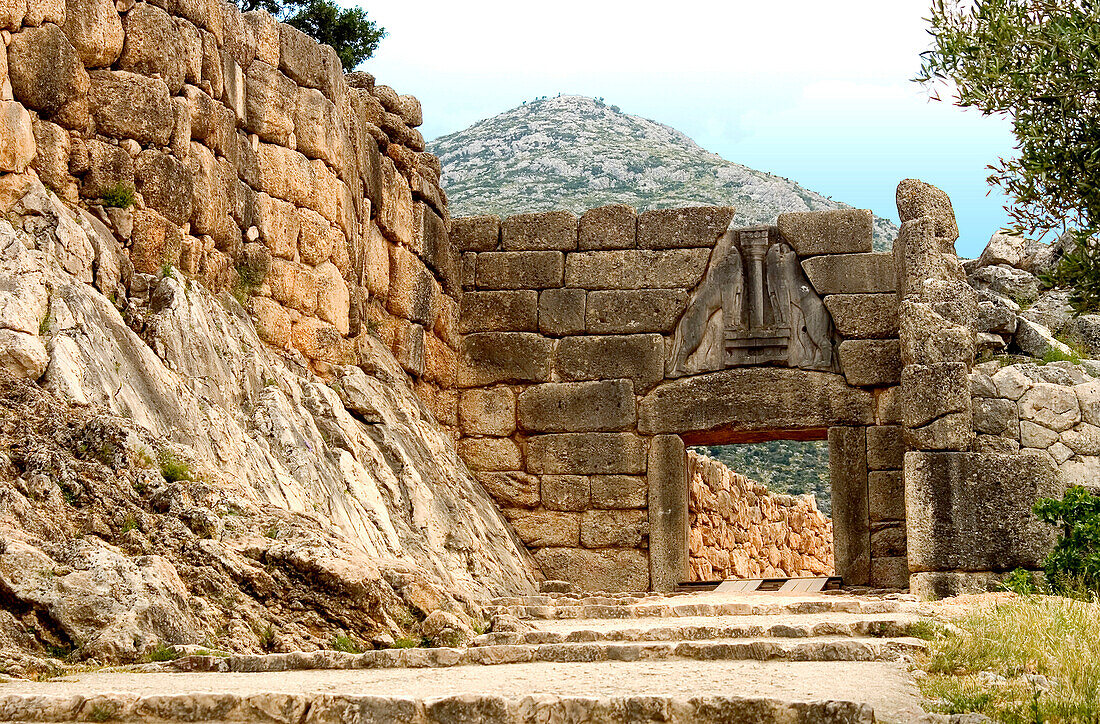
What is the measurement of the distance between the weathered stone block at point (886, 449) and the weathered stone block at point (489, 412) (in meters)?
3.60

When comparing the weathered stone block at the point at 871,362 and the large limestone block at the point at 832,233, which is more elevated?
the large limestone block at the point at 832,233

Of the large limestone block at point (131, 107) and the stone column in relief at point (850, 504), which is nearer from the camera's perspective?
the large limestone block at point (131, 107)

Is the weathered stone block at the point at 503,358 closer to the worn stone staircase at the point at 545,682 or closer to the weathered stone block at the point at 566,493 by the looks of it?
the weathered stone block at the point at 566,493

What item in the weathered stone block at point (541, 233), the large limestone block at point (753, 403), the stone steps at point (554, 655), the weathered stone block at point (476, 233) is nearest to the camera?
the stone steps at point (554, 655)

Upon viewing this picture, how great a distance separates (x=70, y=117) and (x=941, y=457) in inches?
297

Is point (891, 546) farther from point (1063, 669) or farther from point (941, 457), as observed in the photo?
point (1063, 669)

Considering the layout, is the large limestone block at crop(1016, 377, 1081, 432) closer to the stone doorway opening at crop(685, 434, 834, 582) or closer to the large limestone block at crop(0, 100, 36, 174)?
the stone doorway opening at crop(685, 434, 834, 582)

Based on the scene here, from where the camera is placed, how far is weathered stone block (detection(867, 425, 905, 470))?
12.7 meters

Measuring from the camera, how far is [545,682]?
541 centimetres

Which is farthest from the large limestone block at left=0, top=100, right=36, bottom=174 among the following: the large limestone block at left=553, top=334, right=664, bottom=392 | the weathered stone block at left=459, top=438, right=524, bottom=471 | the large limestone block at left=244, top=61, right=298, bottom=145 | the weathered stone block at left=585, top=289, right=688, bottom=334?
the weathered stone block at left=585, top=289, right=688, bottom=334

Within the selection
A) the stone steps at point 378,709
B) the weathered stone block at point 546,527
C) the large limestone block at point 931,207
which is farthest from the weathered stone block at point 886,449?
the stone steps at point 378,709

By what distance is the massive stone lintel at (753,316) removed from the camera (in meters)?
13.2

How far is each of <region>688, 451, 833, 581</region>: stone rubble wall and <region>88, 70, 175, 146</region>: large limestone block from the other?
6678mm

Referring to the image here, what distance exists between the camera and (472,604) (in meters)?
8.11
